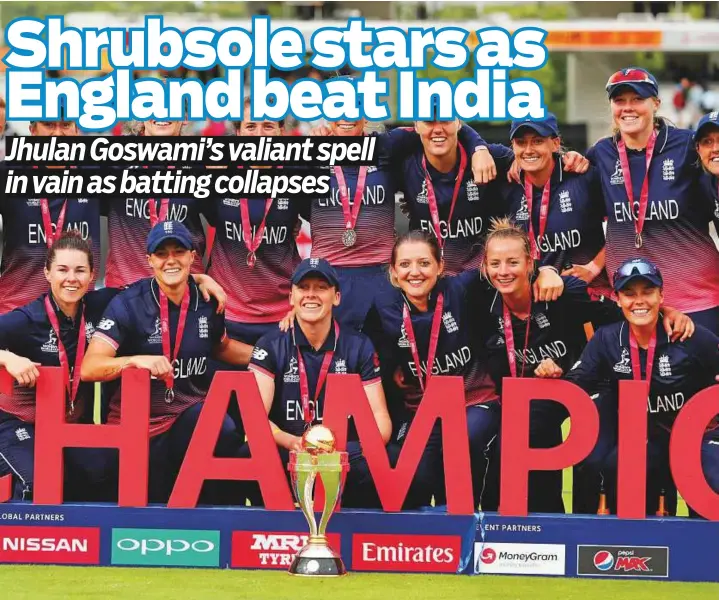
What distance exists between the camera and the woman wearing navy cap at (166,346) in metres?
7.55

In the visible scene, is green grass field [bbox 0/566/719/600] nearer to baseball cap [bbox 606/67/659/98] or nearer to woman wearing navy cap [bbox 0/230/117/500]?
woman wearing navy cap [bbox 0/230/117/500]

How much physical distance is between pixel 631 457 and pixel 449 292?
3.86ft

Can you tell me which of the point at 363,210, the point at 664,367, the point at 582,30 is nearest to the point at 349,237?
the point at 363,210

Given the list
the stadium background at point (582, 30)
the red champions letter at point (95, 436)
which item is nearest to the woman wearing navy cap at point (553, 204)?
the red champions letter at point (95, 436)

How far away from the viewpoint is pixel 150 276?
8297 mm

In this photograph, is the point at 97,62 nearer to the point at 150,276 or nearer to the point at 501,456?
the point at 150,276

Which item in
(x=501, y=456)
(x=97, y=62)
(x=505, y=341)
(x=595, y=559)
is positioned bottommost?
(x=595, y=559)

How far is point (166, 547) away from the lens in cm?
744

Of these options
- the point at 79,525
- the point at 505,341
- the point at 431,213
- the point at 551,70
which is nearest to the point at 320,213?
the point at 431,213

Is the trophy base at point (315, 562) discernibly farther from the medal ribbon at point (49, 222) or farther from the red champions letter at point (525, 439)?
the medal ribbon at point (49, 222)

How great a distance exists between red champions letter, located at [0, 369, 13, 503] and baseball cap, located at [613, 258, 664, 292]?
9.54ft

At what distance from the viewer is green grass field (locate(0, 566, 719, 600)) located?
6.73 m

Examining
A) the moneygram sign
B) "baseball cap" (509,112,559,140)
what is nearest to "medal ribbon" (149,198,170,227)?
the moneygram sign

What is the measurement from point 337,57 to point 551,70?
19660 mm
